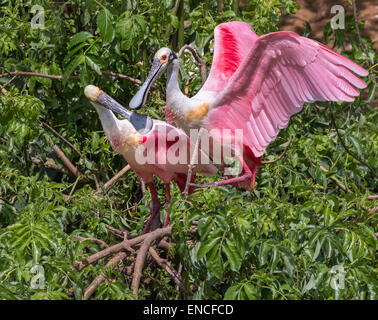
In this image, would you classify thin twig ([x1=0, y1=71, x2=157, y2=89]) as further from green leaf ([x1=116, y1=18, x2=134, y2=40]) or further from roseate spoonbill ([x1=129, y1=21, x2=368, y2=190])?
roseate spoonbill ([x1=129, y1=21, x2=368, y2=190])

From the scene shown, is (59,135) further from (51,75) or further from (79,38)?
(79,38)

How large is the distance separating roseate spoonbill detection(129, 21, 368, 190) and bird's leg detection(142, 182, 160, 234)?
418 mm

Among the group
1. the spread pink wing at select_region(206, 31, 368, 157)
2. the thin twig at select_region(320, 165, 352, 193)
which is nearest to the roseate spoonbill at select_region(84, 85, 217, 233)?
the spread pink wing at select_region(206, 31, 368, 157)

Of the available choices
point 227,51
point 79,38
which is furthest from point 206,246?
point 79,38

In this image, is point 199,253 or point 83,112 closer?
point 199,253

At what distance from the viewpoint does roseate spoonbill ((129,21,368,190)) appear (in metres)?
3.89

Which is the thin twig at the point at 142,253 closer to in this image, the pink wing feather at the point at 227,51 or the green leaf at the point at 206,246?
the green leaf at the point at 206,246

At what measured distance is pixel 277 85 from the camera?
13.3 feet

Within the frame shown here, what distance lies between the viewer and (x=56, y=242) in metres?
3.39

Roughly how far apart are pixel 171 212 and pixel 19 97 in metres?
1.19

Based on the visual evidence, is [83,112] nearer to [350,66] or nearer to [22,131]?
[22,131]

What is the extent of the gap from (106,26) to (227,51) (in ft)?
2.12

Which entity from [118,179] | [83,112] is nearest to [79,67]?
[83,112]

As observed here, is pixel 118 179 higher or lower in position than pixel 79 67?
lower
